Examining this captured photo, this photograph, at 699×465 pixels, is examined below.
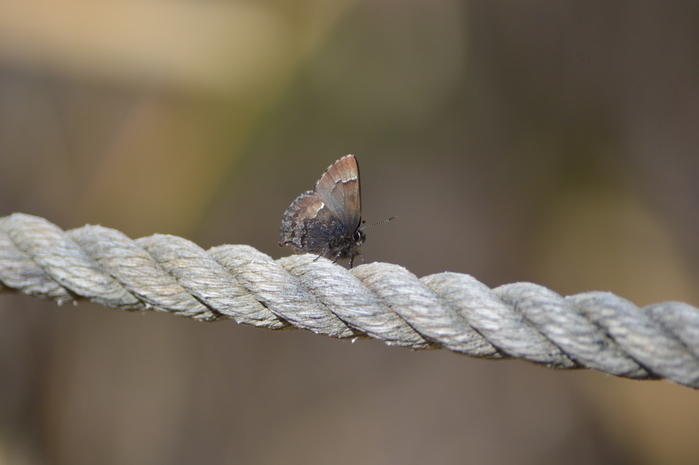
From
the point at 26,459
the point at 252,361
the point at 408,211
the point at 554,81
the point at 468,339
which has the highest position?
the point at 554,81

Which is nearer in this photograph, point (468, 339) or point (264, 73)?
point (468, 339)

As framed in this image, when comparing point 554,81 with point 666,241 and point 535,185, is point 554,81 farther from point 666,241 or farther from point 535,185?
point 666,241

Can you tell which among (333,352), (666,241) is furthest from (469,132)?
(333,352)

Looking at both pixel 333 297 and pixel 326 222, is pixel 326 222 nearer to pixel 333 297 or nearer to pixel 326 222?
pixel 326 222

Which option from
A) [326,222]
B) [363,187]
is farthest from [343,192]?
[363,187]

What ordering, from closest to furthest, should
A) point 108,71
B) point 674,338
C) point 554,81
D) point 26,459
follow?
1. point 674,338
2. point 26,459
3. point 108,71
4. point 554,81

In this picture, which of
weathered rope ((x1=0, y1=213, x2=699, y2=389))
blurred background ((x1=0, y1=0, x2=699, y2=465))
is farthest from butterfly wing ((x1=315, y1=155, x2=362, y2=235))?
blurred background ((x1=0, y1=0, x2=699, y2=465))
